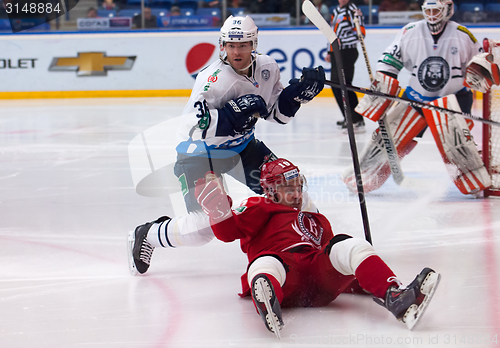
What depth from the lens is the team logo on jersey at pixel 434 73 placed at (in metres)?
3.46

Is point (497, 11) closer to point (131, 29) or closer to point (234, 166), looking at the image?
point (131, 29)

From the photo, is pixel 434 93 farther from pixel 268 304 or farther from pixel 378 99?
pixel 268 304

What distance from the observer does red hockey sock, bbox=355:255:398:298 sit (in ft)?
5.45

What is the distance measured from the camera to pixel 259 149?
2348 millimetres

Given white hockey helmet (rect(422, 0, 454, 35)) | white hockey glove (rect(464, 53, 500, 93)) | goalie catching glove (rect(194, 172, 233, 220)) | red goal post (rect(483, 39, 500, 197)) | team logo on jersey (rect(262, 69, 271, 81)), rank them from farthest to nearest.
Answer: white hockey helmet (rect(422, 0, 454, 35)) → red goal post (rect(483, 39, 500, 197)) → white hockey glove (rect(464, 53, 500, 93)) → team logo on jersey (rect(262, 69, 271, 81)) → goalie catching glove (rect(194, 172, 233, 220))

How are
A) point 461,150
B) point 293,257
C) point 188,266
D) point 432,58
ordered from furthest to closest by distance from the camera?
point 432,58 < point 461,150 < point 188,266 < point 293,257

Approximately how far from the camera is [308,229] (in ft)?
6.28

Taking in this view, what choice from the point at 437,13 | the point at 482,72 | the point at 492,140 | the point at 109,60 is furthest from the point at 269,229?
the point at 109,60

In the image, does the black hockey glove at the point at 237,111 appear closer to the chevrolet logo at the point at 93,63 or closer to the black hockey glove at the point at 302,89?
the black hockey glove at the point at 302,89


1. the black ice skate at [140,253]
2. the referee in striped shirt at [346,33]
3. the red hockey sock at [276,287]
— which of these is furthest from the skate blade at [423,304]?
the referee in striped shirt at [346,33]

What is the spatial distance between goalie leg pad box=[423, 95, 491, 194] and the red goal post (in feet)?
0.32

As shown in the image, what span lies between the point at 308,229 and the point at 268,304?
40 centimetres

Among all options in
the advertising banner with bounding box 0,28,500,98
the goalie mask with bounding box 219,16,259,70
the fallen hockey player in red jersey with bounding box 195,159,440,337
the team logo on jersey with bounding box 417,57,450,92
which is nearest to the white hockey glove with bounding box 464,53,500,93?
the team logo on jersey with bounding box 417,57,450,92

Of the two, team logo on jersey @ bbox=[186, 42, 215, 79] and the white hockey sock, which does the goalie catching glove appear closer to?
the white hockey sock
